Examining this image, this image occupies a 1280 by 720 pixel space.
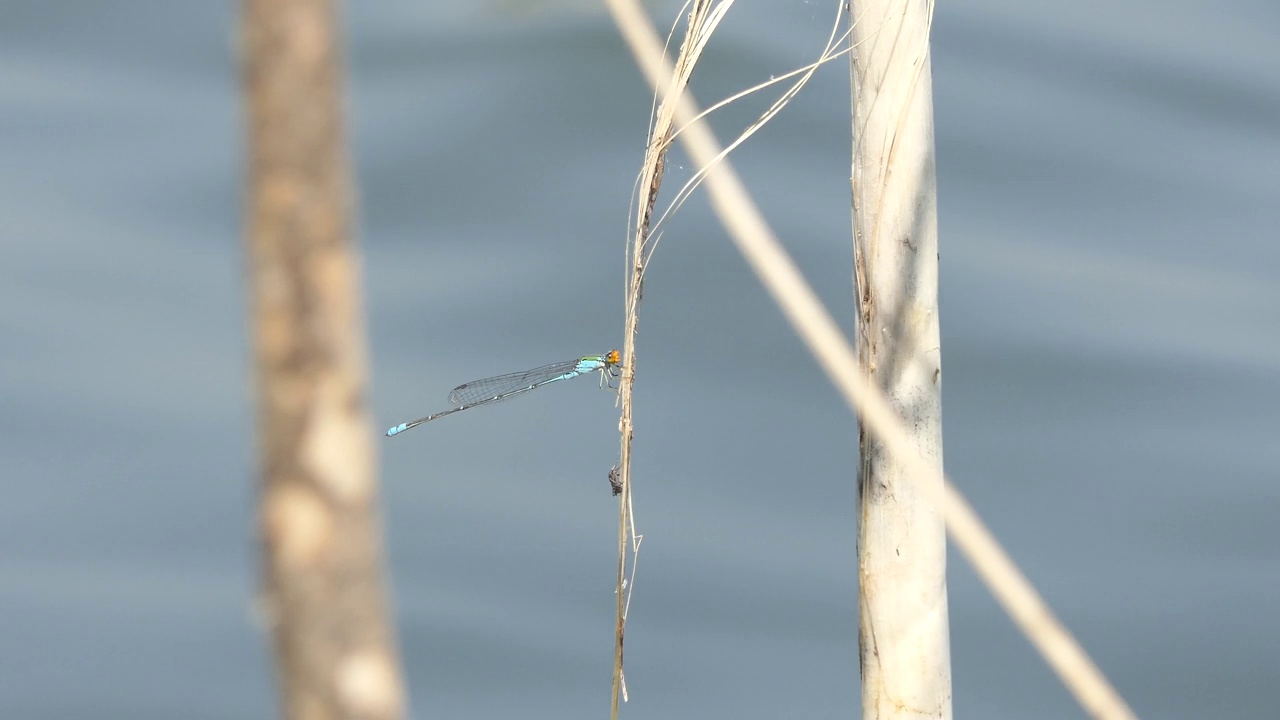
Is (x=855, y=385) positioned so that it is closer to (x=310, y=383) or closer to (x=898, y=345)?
(x=310, y=383)

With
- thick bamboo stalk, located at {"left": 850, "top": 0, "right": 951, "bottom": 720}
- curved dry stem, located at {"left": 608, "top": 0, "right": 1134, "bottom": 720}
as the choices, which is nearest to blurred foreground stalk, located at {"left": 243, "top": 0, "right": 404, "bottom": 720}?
curved dry stem, located at {"left": 608, "top": 0, "right": 1134, "bottom": 720}

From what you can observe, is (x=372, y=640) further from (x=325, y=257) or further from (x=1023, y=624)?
(x=1023, y=624)

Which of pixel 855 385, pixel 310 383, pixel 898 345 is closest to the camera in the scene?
pixel 310 383

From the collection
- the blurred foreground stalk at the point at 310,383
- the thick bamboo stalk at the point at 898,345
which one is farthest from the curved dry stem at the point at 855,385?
the thick bamboo stalk at the point at 898,345

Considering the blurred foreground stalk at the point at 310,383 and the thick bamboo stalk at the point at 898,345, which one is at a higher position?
the thick bamboo stalk at the point at 898,345

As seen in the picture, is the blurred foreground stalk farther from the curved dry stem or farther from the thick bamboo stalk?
the thick bamboo stalk

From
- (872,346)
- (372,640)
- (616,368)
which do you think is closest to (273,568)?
(372,640)

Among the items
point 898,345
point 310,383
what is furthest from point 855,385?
point 898,345

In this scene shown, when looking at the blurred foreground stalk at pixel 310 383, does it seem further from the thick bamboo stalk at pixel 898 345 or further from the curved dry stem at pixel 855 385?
the thick bamboo stalk at pixel 898 345
